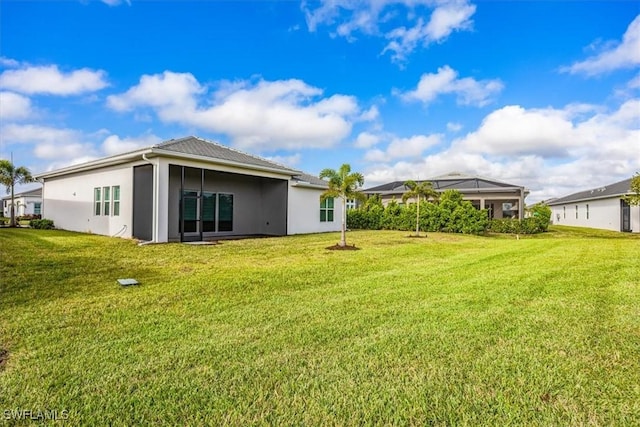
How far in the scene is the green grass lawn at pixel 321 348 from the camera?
2.45 m

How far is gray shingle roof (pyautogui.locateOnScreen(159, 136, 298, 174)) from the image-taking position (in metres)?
13.3

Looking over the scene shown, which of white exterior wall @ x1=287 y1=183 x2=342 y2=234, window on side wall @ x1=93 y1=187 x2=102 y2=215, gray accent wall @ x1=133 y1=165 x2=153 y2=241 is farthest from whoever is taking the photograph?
white exterior wall @ x1=287 y1=183 x2=342 y2=234

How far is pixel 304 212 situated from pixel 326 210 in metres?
1.90

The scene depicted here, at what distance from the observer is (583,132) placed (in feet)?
65.5

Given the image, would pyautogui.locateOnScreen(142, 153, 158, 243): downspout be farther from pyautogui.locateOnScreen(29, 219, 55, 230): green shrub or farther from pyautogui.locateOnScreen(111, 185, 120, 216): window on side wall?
pyautogui.locateOnScreen(29, 219, 55, 230): green shrub

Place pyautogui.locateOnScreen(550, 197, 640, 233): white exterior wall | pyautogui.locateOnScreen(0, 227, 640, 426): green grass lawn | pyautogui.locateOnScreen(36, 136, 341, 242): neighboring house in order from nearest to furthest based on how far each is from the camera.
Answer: pyautogui.locateOnScreen(0, 227, 640, 426): green grass lawn < pyautogui.locateOnScreen(36, 136, 341, 242): neighboring house < pyautogui.locateOnScreen(550, 197, 640, 233): white exterior wall

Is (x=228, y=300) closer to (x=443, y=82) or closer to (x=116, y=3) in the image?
(x=116, y=3)

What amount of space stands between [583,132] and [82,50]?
80.1 ft

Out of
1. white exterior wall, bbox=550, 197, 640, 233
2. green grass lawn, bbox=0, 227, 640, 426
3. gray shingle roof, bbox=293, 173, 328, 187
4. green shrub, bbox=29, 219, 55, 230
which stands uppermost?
gray shingle roof, bbox=293, 173, 328, 187

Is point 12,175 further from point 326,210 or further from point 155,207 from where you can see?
point 326,210

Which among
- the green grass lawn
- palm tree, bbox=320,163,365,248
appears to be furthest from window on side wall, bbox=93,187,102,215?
palm tree, bbox=320,163,365,248

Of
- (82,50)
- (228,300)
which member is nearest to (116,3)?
(82,50)

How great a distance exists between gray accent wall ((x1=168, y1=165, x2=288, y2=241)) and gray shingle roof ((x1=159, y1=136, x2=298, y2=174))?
1.02 metres

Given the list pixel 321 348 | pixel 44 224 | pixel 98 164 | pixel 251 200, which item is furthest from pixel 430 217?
pixel 44 224
